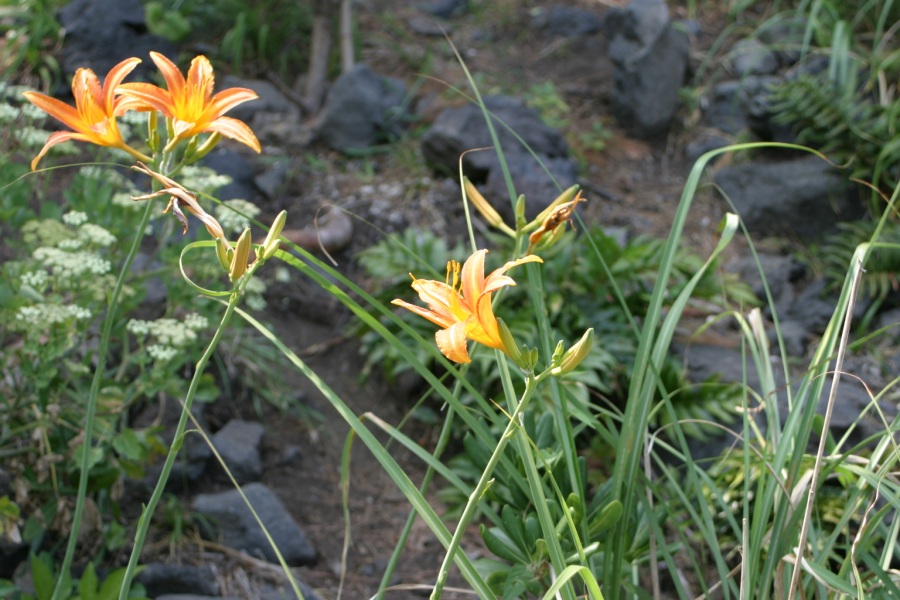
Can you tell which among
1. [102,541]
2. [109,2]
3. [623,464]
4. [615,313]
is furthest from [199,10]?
[623,464]

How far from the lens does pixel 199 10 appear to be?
4746 mm

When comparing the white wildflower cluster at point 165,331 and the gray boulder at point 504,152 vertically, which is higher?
the white wildflower cluster at point 165,331

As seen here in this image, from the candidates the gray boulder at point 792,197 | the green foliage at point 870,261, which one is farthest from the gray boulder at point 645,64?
the green foliage at point 870,261

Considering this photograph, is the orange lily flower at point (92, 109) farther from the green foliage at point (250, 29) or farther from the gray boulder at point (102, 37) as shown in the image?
the green foliage at point (250, 29)

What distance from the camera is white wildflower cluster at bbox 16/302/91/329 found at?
73.8 inches

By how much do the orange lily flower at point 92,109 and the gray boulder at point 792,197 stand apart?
3535mm

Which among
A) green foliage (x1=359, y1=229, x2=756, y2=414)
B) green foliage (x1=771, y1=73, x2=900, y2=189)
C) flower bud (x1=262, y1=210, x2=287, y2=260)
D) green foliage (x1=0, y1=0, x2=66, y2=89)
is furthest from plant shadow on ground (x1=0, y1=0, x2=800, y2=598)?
green foliage (x1=0, y1=0, x2=66, y2=89)

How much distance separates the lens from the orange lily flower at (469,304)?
101 cm

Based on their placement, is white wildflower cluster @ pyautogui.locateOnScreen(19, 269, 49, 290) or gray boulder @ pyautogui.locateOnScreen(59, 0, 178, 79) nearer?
white wildflower cluster @ pyautogui.locateOnScreen(19, 269, 49, 290)

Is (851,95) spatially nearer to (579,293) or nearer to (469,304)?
(579,293)

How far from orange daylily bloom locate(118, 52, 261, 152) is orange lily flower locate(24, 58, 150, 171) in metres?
0.03

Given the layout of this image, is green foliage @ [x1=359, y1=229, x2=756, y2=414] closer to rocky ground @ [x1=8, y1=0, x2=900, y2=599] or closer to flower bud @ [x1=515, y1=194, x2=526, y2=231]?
rocky ground @ [x1=8, y1=0, x2=900, y2=599]

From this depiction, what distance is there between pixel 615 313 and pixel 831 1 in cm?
269

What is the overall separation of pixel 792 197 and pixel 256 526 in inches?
119
